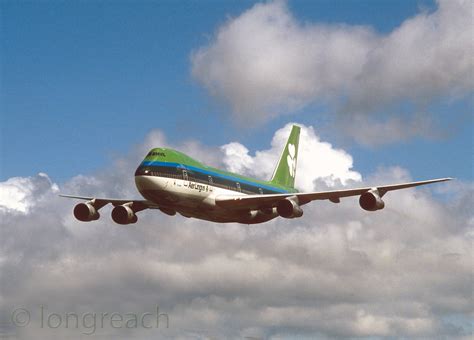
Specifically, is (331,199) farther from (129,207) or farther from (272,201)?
(129,207)

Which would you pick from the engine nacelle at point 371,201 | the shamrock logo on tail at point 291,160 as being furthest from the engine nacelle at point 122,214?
the shamrock logo on tail at point 291,160

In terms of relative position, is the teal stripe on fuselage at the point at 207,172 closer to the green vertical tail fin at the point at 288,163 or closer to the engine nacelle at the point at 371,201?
the green vertical tail fin at the point at 288,163

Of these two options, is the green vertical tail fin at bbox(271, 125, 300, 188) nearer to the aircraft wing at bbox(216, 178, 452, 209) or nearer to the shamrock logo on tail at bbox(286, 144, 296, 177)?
the shamrock logo on tail at bbox(286, 144, 296, 177)

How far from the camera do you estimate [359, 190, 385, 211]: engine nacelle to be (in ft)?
207

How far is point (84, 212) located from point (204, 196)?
1325cm

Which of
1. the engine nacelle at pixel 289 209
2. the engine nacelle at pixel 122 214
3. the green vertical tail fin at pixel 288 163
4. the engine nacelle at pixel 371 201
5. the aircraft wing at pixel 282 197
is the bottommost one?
the engine nacelle at pixel 371 201

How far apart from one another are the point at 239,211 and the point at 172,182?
9.88 metres

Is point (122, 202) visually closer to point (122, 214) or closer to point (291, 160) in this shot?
point (122, 214)

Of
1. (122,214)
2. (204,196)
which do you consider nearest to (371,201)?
(204,196)

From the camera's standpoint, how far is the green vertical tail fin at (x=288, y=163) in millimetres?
87250

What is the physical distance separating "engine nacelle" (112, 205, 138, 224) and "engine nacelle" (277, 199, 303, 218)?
1573cm

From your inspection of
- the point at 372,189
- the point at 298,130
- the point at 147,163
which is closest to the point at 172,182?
the point at 147,163

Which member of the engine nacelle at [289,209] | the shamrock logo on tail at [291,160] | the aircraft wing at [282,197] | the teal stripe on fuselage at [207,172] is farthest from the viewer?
the shamrock logo on tail at [291,160]

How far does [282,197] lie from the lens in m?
66.2
